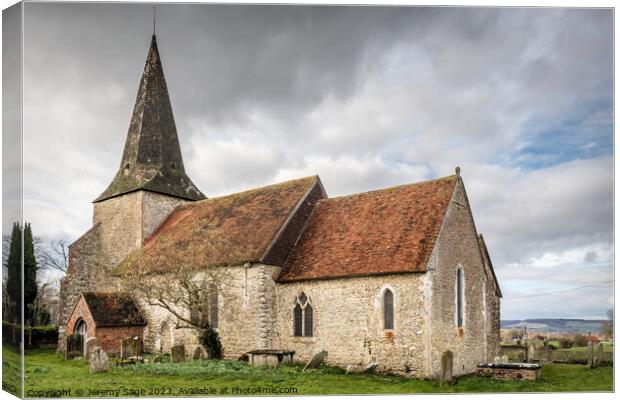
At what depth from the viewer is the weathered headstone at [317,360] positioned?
69.2ft

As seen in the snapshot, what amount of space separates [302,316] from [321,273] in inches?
69.5

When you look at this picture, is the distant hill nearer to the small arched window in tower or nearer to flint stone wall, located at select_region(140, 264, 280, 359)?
the small arched window in tower

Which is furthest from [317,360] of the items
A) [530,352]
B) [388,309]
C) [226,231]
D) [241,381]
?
[530,352]

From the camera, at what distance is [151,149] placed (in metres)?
31.9

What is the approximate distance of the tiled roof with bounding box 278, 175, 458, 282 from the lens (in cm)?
2151

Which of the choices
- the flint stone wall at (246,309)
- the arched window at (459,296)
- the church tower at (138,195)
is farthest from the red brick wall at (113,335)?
the arched window at (459,296)

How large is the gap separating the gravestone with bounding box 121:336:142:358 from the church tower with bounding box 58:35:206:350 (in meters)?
4.93

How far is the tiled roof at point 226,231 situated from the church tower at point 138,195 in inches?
34.1

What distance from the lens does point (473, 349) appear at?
74.1ft

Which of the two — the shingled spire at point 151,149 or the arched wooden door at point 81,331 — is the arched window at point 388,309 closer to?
the arched wooden door at point 81,331

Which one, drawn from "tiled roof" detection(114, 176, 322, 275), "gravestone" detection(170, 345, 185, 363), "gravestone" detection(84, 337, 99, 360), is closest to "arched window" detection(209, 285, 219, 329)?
"tiled roof" detection(114, 176, 322, 275)

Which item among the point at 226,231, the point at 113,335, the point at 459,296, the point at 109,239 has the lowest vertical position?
the point at 113,335

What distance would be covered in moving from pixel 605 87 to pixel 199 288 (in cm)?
1536

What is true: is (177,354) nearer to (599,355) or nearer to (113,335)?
(113,335)
